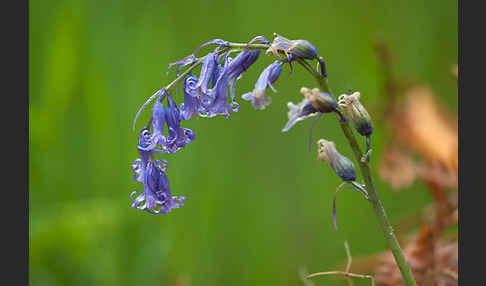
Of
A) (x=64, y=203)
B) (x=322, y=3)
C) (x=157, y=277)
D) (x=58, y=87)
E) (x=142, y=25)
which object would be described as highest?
(x=322, y=3)

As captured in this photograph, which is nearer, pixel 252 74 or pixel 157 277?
pixel 157 277

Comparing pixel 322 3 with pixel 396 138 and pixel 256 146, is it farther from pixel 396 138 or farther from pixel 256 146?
pixel 396 138

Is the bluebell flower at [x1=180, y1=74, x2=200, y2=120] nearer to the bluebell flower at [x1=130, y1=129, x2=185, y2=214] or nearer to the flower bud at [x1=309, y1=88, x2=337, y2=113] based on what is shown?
the bluebell flower at [x1=130, y1=129, x2=185, y2=214]

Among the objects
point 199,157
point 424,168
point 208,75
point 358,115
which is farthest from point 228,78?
point 199,157

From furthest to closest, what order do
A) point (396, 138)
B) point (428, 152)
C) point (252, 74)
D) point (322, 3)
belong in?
point (322, 3), point (252, 74), point (396, 138), point (428, 152)

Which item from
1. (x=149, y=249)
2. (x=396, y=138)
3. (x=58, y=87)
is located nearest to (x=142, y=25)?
(x=58, y=87)

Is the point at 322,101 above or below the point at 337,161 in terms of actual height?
above

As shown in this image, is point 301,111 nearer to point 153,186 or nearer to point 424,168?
point 153,186

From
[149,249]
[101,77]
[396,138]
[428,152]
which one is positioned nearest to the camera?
[428,152]
